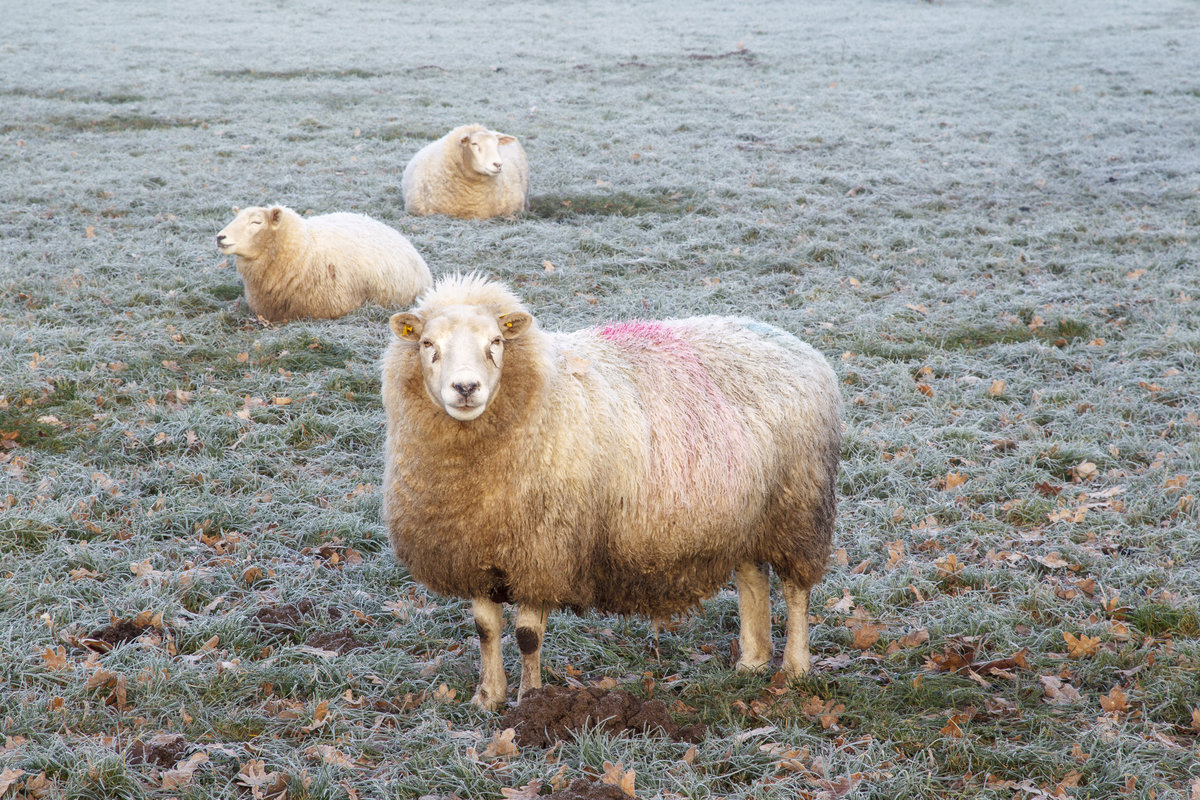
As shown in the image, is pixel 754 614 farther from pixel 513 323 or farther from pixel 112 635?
pixel 112 635

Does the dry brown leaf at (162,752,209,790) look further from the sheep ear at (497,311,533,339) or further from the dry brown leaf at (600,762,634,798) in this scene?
the sheep ear at (497,311,533,339)

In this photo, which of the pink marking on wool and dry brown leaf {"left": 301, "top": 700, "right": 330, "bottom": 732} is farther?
the pink marking on wool

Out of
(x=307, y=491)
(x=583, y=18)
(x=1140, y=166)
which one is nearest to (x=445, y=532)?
(x=307, y=491)

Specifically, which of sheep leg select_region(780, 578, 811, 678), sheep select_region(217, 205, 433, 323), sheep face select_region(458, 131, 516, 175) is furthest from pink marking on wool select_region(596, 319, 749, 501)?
sheep face select_region(458, 131, 516, 175)

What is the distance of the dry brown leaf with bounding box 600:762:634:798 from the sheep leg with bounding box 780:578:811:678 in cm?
143

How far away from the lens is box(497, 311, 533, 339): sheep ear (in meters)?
4.03

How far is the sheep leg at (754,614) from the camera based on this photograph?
485 cm

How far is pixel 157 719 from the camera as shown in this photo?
3.99 meters

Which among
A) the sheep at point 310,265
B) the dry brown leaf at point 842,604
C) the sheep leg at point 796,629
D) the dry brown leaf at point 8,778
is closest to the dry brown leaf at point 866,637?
the dry brown leaf at point 842,604

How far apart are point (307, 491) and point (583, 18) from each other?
30.3 m

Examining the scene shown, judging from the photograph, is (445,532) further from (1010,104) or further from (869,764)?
(1010,104)

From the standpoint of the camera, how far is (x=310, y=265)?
31.2 feet

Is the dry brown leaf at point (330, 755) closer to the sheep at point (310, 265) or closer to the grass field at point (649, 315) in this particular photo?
the grass field at point (649, 315)

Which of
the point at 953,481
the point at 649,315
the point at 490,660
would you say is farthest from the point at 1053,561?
the point at 649,315
